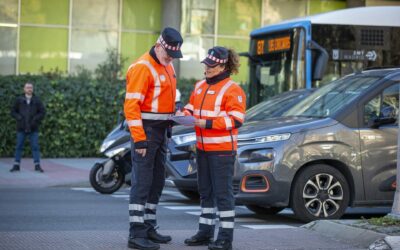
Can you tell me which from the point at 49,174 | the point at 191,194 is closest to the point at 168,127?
the point at 191,194

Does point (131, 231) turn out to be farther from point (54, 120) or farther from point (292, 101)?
point (54, 120)

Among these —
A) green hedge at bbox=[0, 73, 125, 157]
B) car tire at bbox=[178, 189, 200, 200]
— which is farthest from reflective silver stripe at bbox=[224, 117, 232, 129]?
green hedge at bbox=[0, 73, 125, 157]

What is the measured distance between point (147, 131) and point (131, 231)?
0.87m

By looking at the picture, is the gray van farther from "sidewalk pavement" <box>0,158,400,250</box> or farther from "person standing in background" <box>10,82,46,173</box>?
"person standing in background" <box>10,82,46,173</box>

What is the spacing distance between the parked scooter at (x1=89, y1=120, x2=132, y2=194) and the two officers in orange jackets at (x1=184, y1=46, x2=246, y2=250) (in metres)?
5.94

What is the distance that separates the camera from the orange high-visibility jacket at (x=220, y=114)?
7.85 meters

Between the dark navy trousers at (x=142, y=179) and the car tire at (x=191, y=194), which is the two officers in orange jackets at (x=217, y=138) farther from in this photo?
the car tire at (x=191, y=194)

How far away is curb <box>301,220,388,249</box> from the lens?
8.26 metres

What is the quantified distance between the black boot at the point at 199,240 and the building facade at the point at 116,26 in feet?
59.9

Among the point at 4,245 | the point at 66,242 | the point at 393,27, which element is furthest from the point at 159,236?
the point at 393,27

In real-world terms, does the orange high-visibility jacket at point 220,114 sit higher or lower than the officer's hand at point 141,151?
higher

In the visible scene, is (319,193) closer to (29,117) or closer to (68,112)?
(29,117)

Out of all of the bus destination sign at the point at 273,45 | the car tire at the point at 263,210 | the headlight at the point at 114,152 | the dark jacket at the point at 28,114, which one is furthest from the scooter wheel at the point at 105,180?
the bus destination sign at the point at 273,45

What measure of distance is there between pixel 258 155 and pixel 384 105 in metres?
1.73
